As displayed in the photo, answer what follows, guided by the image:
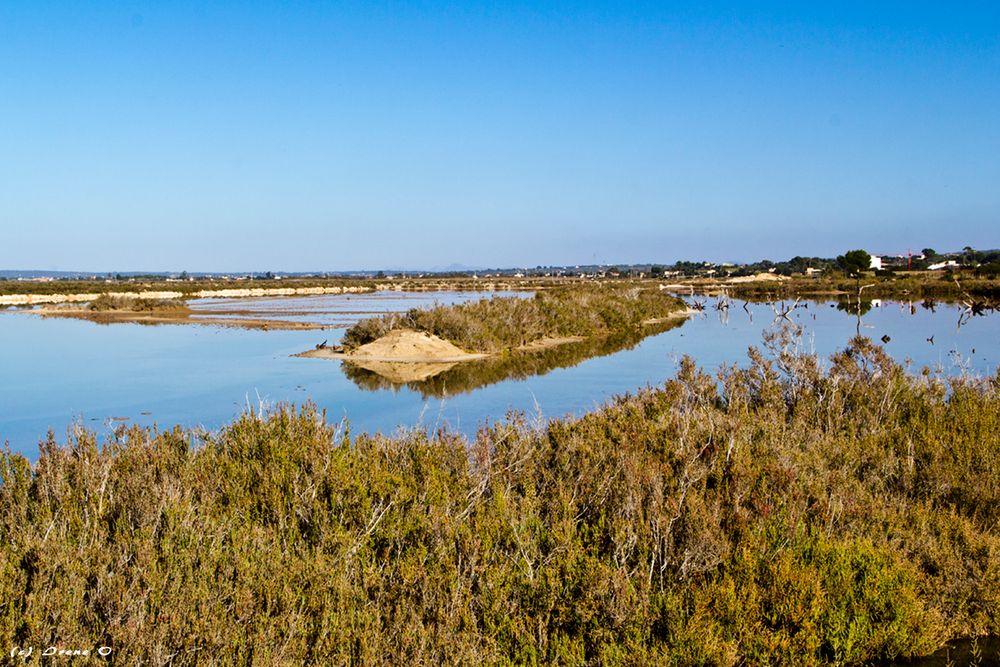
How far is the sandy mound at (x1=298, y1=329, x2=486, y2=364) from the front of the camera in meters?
25.8

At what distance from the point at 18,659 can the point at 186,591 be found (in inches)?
37.0

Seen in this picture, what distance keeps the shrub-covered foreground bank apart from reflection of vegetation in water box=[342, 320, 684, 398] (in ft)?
29.7

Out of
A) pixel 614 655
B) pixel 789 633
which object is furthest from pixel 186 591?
pixel 789 633

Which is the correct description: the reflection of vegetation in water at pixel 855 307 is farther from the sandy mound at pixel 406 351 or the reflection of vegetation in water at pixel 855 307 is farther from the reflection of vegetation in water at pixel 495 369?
the sandy mound at pixel 406 351

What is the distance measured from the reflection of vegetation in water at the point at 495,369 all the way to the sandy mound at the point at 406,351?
1.12 m

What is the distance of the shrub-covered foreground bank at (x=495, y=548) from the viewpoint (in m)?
5.16

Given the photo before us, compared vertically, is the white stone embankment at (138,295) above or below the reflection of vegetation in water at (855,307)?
above

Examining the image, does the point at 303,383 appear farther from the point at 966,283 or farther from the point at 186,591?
the point at 966,283

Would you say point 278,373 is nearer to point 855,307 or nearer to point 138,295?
point 855,307

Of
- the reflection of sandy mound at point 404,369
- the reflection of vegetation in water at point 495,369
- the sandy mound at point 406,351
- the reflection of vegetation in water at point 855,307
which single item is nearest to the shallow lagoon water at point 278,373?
the reflection of vegetation in water at point 495,369

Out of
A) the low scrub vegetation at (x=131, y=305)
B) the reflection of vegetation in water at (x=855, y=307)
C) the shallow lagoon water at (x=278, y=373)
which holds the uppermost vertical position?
the low scrub vegetation at (x=131, y=305)

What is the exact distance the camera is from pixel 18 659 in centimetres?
461

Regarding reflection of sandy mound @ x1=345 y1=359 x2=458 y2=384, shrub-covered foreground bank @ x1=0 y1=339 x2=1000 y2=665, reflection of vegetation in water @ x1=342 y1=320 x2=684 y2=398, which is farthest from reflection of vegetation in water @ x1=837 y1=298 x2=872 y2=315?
shrub-covered foreground bank @ x1=0 y1=339 x2=1000 y2=665

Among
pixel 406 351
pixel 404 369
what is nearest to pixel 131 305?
pixel 406 351
